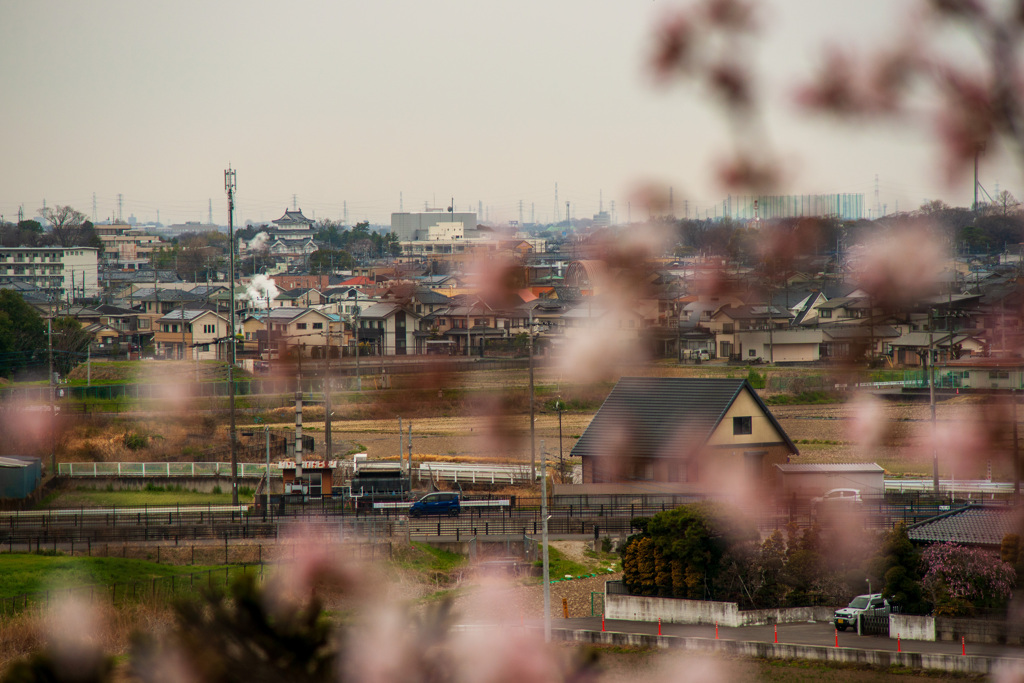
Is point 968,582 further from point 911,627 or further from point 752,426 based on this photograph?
point 752,426

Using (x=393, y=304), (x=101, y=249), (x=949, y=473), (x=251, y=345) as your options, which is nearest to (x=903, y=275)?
(x=949, y=473)

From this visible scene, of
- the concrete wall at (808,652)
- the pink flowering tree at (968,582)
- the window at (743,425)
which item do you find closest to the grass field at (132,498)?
the window at (743,425)

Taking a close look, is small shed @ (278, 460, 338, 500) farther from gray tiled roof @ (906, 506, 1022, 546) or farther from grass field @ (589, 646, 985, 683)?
gray tiled roof @ (906, 506, 1022, 546)

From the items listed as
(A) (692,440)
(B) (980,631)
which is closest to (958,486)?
(A) (692,440)

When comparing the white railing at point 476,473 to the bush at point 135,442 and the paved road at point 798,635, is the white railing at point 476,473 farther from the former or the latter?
the bush at point 135,442

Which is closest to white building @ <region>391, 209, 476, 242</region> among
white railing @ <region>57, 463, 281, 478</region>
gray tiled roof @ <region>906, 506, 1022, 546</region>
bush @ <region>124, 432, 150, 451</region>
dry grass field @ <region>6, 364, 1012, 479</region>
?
dry grass field @ <region>6, 364, 1012, 479</region>
